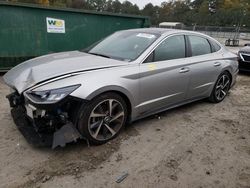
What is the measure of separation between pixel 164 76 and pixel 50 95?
1.72m

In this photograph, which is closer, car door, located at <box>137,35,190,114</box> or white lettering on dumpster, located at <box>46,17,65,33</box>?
car door, located at <box>137,35,190,114</box>

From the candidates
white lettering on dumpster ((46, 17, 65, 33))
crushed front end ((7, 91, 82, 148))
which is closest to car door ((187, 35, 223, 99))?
crushed front end ((7, 91, 82, 148))

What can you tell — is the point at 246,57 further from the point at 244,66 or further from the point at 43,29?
the point at 43,29

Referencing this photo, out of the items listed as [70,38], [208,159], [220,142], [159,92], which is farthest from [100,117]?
[70,38]

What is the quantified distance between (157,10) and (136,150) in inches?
3824

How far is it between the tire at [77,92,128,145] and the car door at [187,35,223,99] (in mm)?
1538

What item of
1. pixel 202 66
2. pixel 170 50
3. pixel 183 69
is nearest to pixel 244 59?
pixel 202 66

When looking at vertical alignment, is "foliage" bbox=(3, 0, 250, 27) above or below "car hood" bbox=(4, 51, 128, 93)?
above

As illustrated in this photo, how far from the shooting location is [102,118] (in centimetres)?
315

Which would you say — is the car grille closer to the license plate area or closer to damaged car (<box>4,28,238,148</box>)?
damaged car (<box>4,28,238,148</box>)

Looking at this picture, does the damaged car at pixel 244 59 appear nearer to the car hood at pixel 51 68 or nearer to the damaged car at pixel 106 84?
the damaged car at pixel 106 84

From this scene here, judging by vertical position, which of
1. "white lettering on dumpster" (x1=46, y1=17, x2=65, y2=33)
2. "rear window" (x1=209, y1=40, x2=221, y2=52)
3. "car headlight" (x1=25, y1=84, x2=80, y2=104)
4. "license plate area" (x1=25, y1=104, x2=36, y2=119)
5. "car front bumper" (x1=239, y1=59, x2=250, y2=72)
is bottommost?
"car front bumper" (x1=239, y1=59, x2=250, y2=72)

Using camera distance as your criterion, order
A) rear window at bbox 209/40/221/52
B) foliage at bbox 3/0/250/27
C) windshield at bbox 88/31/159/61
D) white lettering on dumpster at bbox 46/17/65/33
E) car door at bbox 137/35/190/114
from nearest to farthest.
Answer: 1. car door at bbox 137/35/190/114
2. windshield at bbox 88/31/159/61
3. rear window at bbox 209/40/221/52
4. white lettering on dumpster at bbox 46/17/65/33
5. foliage at bbox 3/0/250/27

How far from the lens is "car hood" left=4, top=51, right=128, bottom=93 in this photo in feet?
9.64
